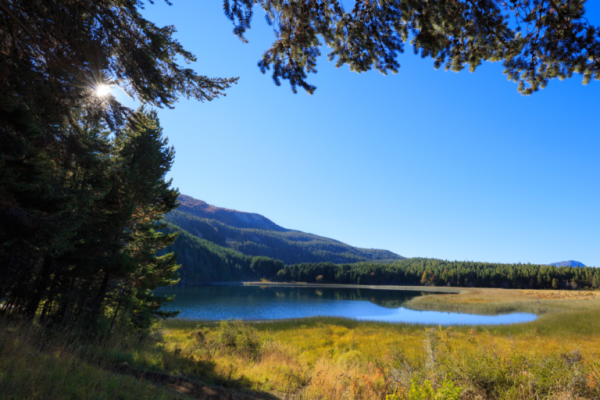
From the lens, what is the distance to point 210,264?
144 metres

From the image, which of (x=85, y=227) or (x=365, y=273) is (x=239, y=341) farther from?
(x=365, y=273)

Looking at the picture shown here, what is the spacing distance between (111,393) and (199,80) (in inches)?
223

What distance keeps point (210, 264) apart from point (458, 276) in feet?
416

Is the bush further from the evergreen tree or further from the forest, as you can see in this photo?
the forest

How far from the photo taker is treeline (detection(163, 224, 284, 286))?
122750 millimetres

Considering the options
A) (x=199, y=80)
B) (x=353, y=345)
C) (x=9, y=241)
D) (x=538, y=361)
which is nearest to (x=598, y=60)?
(x=538, y=361)

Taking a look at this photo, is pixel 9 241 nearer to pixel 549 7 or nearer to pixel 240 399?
pixel 240 399

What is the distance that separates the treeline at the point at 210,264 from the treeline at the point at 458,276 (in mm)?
12779

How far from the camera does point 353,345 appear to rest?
16281 millimetres

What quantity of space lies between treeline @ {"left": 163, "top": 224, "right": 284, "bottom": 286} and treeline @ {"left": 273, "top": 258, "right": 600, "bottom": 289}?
41.9 feet

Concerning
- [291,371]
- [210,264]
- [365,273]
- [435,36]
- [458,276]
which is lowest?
[210,264]

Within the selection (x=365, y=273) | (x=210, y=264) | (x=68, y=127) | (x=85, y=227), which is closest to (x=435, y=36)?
(x=68, y=127)

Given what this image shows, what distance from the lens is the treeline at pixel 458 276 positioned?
11262cm

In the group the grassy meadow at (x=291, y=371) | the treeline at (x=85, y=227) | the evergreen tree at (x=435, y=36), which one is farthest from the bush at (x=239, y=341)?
the evergreen tree at (x=435, y=36)
